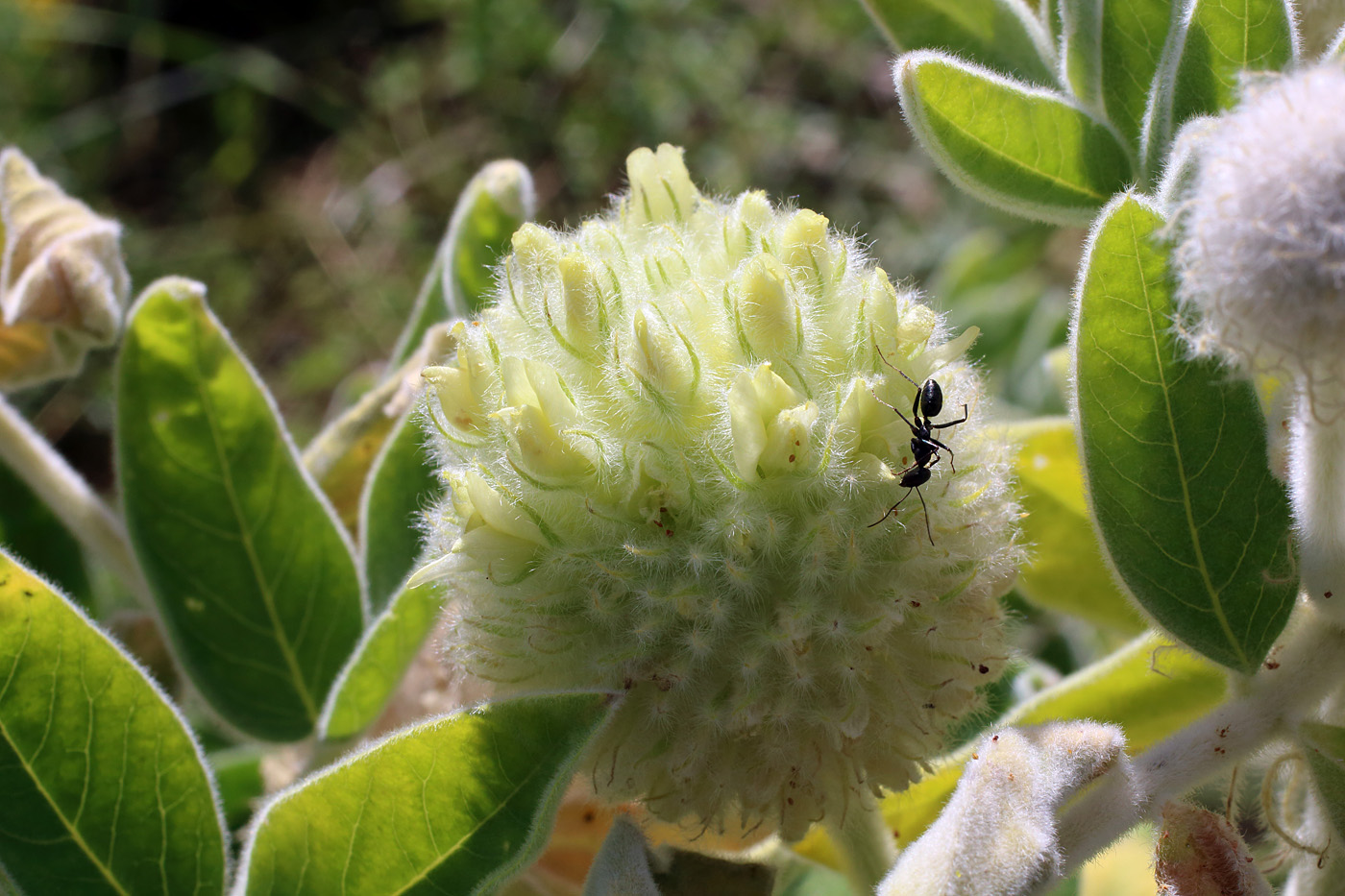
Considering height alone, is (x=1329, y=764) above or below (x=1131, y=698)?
above

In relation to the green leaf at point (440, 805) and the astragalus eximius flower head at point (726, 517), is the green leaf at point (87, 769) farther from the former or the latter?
the astragalus eximius flower head at point (726, 517)

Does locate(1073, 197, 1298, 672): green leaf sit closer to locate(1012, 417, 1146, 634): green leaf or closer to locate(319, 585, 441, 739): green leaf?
locate(1012, 417, 1146, 634): green leaf

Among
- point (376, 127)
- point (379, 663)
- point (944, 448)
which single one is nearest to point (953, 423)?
point (944, 448)

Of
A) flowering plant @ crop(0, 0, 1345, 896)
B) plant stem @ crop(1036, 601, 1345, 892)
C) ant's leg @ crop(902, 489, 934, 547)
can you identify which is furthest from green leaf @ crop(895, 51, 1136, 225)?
plant stem @ crop(1036, 601, 1345, 892)

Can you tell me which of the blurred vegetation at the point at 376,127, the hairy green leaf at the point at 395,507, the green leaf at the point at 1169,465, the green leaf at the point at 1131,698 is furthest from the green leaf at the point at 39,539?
the blurred vegetation at the point at 376,127

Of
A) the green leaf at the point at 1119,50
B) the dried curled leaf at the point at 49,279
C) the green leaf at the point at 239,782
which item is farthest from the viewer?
the green leaf at the point at 239,782

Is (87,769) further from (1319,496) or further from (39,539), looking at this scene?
(1319,496)

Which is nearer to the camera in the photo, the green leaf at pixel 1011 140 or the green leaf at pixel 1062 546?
the green leaf at pixel 1011 140

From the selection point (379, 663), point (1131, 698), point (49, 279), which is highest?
point (49, 279)

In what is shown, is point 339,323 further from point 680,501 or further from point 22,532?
point 680,501
